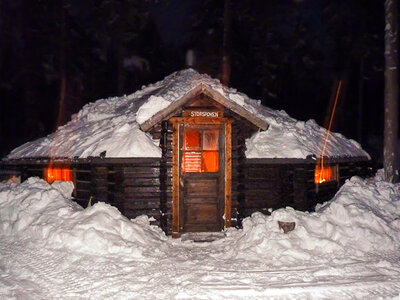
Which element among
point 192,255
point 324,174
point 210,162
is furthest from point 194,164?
point 324,174

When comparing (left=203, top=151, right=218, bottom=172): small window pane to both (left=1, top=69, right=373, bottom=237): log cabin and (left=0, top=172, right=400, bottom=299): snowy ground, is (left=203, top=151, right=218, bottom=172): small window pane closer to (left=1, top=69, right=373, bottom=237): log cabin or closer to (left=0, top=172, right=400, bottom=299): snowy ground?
(left=1, top=69, right=373, bottom=237): log cabin

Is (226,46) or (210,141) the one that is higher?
(226,46)

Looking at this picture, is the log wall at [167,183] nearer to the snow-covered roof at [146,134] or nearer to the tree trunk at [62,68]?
the snow-covered roof at [146,134]

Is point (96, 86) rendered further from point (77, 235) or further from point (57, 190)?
point (77, 235)

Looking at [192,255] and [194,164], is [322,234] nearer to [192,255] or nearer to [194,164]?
[192,255]

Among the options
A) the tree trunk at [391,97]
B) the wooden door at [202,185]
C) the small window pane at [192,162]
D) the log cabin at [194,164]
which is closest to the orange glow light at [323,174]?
the log cabin at [194,164]

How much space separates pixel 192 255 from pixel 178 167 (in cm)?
272

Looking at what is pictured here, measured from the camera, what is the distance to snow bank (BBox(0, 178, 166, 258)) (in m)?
9.10

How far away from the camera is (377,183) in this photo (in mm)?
14445

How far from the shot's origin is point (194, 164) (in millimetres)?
11656

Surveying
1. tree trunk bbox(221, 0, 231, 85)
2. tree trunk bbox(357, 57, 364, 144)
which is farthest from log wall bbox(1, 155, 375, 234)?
tree trunk bbox(357, 57, 364, 144)

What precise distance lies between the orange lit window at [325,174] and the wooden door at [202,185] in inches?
156

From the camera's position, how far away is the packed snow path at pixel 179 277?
270 inches

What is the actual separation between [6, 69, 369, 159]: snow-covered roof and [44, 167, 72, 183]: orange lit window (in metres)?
0.81
